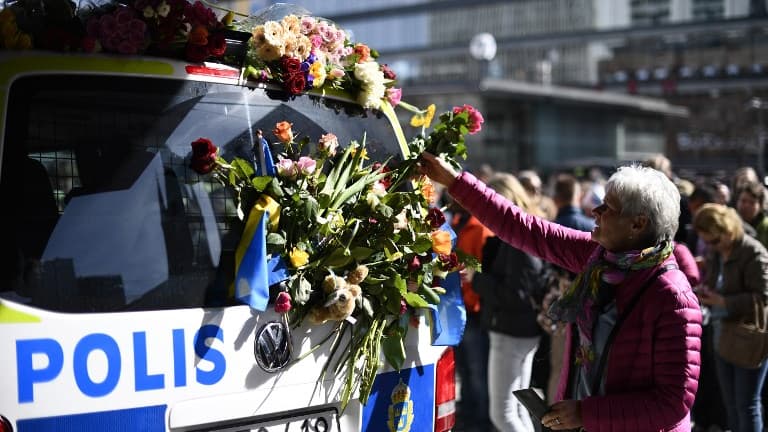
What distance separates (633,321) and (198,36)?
168 centimetres

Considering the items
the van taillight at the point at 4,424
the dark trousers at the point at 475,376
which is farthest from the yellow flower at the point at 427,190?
the dark trousers at the point at 475,376

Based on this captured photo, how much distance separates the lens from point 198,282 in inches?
104

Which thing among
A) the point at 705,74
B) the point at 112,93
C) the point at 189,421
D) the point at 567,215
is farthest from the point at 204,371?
the point at 705,74

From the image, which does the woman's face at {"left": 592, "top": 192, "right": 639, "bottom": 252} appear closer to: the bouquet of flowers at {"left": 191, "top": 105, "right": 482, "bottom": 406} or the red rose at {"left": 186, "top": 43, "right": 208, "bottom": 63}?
the bouquet of flowers at {"left": 191, "top": 105, "right": 482, "bottom": 406}

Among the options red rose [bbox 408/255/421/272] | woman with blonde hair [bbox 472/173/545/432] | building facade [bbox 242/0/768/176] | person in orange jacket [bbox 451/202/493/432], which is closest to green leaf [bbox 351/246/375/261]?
red rose [bbox 408/255/421/272]

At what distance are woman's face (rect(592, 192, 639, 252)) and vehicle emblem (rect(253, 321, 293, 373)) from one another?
1.10 m

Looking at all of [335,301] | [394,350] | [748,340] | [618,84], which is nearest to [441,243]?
[394,350]

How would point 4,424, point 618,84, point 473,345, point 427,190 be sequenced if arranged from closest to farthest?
1. point 4,424
2. point 427,190
3. point 473,345
4. point 618,84

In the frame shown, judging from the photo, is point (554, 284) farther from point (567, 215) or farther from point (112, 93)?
point (112, 93)

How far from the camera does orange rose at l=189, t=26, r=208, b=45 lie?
2748 mm

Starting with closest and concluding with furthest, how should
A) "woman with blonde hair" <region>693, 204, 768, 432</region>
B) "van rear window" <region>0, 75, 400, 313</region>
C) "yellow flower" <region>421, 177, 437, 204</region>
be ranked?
"van rear window" <region>0, 75, 400, 313</region> < "yellow flower" <region>421, 177, 437, 204</region> < "woman with blonde hair" <region>693, 204, 768, 432</region>

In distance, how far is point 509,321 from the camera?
5.25 metres

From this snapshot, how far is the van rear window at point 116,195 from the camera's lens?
7.97ft

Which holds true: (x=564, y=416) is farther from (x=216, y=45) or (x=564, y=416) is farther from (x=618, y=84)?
(x=618, y=84)
